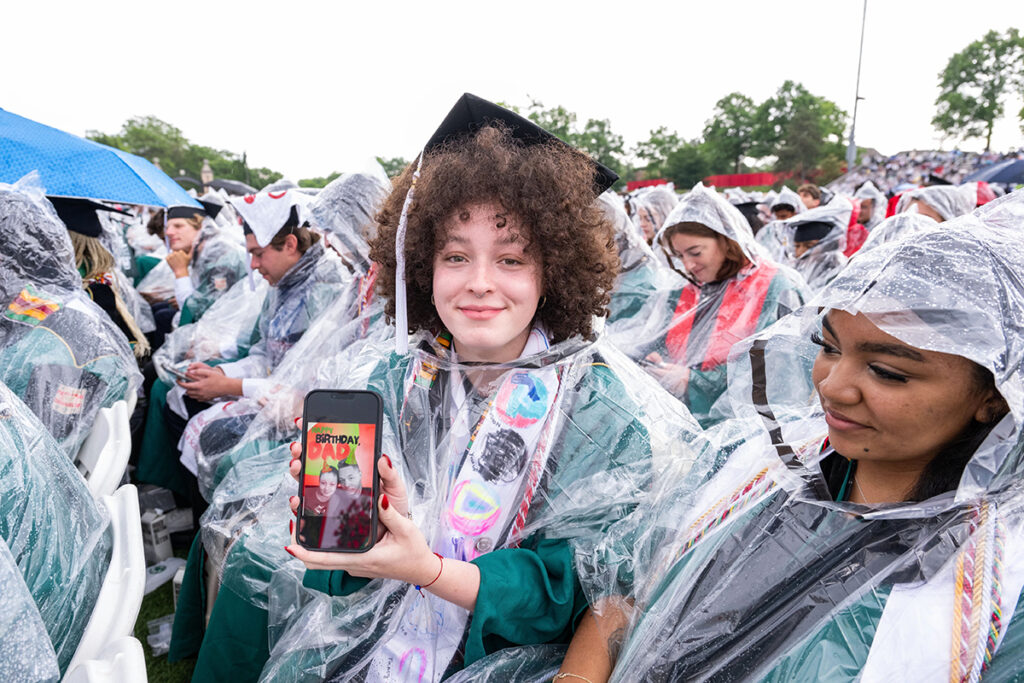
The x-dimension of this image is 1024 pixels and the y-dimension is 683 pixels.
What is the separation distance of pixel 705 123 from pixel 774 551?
77.2 m

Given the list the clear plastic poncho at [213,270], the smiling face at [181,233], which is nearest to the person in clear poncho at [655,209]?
the clear plastic poncho at [213,270]

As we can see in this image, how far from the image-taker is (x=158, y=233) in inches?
344

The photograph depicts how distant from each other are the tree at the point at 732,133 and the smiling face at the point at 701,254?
6755 centimetres

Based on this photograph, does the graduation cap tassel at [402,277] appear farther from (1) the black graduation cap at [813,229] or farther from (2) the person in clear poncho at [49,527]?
(1) the black graduation cap at [813,229]

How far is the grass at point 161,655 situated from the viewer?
2.73 m

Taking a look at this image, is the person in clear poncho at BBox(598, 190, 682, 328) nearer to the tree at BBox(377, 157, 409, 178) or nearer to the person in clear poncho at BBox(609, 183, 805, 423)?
the person in clear poncho at BBox(609, 183, 805, 423)

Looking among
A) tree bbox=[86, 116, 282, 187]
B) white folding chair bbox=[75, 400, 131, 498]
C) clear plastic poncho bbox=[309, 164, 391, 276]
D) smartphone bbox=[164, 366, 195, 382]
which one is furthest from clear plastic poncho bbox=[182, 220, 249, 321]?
tree bbox=[86, 116, 282, 187]

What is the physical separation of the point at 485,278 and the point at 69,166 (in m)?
3.33

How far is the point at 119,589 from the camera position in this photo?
1.52 m

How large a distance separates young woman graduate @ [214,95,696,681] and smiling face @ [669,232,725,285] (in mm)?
2072

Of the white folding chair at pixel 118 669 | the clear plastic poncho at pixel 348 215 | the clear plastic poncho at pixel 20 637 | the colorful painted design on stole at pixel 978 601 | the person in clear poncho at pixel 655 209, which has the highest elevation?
the person in clear poncho at pixel 655 209

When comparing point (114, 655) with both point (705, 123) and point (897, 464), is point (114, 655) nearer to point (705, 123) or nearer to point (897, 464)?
point (897, 464)

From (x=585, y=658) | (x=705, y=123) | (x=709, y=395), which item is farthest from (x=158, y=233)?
(x=705, y=123)

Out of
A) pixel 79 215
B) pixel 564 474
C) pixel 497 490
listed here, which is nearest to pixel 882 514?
pixel 564 474
